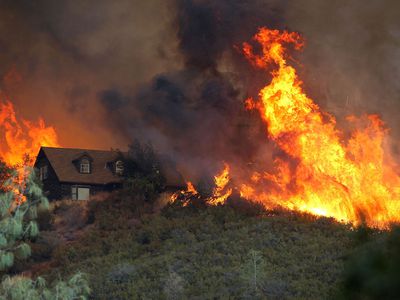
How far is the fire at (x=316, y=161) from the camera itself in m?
47.4

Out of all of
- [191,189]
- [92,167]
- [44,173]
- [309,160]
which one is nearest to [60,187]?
[44,173]

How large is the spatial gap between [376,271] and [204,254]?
3248 cm

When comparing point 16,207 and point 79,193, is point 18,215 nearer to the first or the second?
point 16,207

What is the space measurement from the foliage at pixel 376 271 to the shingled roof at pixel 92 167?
47397mm

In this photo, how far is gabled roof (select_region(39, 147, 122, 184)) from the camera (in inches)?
2393

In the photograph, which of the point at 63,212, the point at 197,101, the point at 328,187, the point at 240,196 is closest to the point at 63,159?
the point at 63,212

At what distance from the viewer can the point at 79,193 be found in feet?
199

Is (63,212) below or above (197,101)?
below

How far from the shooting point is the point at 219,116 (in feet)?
177

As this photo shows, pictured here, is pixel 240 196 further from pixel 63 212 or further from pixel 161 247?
pixel 63 212

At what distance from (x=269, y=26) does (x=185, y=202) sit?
13535 mm

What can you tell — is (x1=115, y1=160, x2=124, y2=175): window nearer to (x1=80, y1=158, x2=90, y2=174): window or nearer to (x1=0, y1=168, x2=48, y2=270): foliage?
(x1=80, y1=158, x2=90, y2=174): window

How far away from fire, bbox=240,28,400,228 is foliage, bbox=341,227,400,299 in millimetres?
36109

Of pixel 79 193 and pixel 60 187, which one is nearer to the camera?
pixel 60 187
